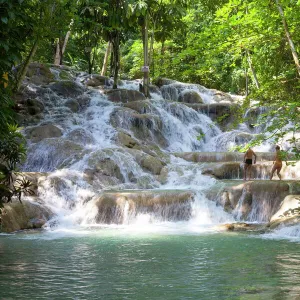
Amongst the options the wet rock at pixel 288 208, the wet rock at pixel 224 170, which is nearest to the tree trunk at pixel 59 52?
the wet rock at pixel 224 170

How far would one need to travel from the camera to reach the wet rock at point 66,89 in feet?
82.7

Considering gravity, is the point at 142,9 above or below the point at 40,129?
above

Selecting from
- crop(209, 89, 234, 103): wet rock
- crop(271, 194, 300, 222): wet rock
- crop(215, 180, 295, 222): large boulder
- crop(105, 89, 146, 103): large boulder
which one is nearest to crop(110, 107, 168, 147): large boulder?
crop(105, 89, 146, 103): large boulder

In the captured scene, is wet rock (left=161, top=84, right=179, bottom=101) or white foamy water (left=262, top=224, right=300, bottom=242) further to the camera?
wet rock (left=161, top=84, right=179, bottom=101)

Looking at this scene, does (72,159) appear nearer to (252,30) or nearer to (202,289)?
(252,30)

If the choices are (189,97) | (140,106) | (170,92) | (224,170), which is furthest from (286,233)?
(170,92)

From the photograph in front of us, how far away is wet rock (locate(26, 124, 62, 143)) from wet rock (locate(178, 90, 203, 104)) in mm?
10377

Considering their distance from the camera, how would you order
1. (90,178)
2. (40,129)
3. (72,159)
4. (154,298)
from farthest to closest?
(40,129)
(72,159)
(90,178)
(154,298)

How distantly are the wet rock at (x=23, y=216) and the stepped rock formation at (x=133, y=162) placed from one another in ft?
0.10

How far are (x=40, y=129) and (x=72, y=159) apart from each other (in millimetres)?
3163

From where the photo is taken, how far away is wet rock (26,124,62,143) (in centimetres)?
1948

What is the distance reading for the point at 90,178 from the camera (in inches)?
645

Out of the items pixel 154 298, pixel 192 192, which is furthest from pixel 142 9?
pixel 154 298

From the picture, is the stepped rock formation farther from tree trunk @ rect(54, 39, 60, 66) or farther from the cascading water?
tree trunk @ rect(54, 39, 60, 66)
